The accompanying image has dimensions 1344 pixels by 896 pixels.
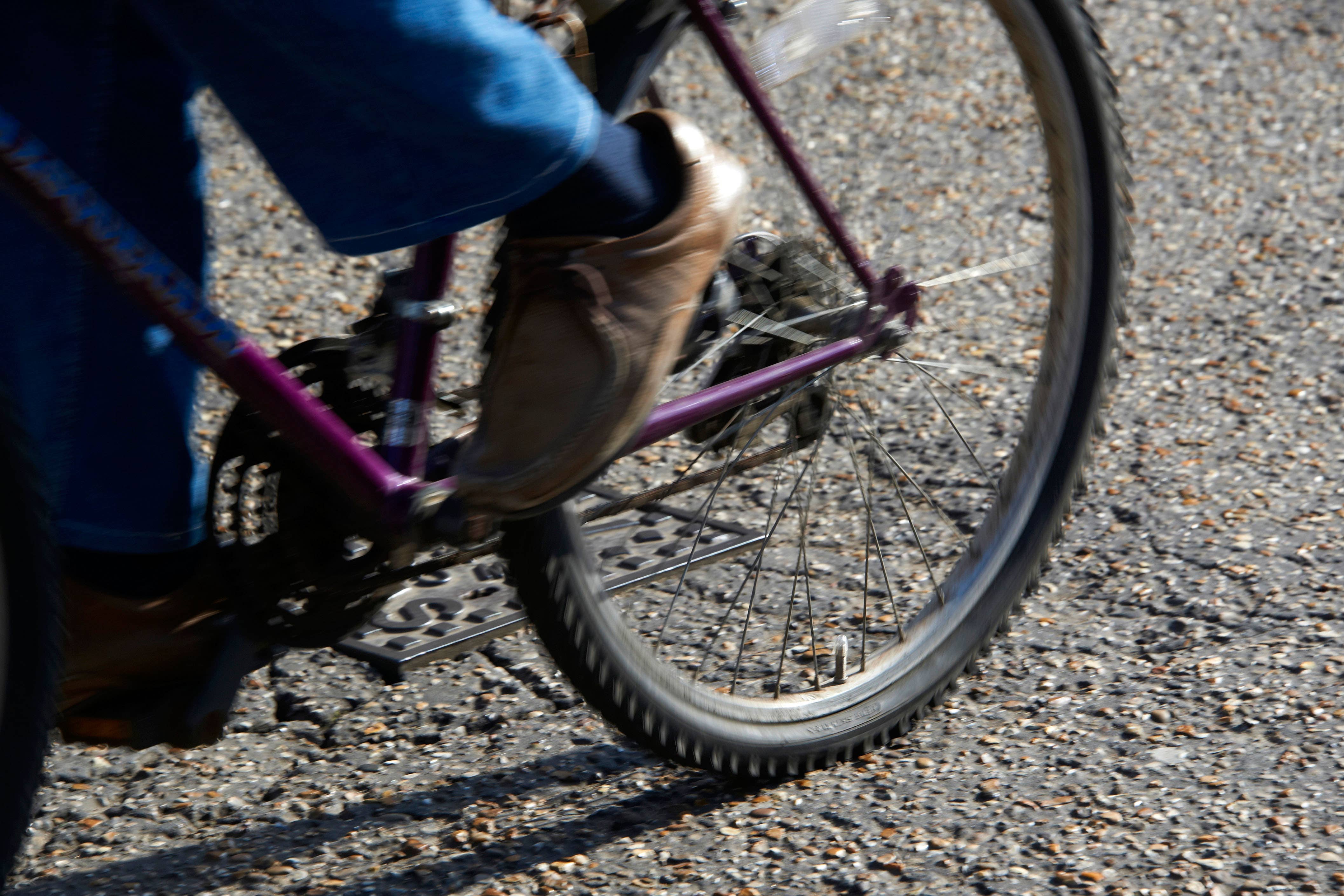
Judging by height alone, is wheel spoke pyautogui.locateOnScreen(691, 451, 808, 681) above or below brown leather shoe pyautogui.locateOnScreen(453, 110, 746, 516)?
below

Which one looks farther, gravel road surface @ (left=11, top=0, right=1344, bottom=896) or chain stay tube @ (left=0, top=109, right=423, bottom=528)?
gravel road surface @ (left=11, top=0, right=1344, bottom=896)

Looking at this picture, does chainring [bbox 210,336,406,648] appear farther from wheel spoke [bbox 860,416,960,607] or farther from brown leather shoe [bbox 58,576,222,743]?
wheel spoke [bbox 860,416,960,607]

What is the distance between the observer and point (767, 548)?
8.05 ft

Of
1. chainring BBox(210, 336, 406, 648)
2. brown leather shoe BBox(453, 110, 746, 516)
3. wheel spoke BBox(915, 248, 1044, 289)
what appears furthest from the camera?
wheel spoke BBox(915, 248, 1044, 289)

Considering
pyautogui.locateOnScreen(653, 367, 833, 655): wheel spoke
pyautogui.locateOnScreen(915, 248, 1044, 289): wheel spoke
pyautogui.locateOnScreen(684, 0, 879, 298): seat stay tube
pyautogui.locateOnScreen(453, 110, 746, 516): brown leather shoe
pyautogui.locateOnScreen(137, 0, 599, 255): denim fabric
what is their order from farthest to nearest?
pyautogui.locateOnScreen(915, 248, 1044, 289): wheel spoke, pyautogui.locateOnScreen(653, 367, 833, 655): wheel spoke, pyautogui.locateOnScreen(684, 0, 879, 298): seat stay tube, pyautogui.locateOnScreen(453, 110, 746, 516): brown leather shoe, pyautogui.locateOnScreen(137, 0, 599, 255): denim fabric

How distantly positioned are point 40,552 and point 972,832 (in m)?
1.12

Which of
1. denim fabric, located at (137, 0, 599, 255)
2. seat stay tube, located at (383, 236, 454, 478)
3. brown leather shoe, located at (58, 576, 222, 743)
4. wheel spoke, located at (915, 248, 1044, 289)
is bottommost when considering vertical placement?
wheel spoke, located at (915, 248, 1044, 289)

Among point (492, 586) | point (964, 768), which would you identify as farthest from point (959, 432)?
point (492, 586)

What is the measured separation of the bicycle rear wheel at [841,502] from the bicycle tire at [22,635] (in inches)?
19.9

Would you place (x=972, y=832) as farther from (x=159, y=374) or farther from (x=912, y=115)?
(x=912, y=115)

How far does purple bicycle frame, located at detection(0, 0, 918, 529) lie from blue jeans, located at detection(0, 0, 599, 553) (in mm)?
102

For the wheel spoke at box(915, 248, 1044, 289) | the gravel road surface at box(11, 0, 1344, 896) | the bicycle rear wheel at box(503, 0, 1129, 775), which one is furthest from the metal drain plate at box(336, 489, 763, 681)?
the wheel spoke at box(915, 248, 1044, 289)

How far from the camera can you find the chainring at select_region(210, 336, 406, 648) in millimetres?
1536

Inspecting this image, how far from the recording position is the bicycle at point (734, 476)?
1.46 meters
